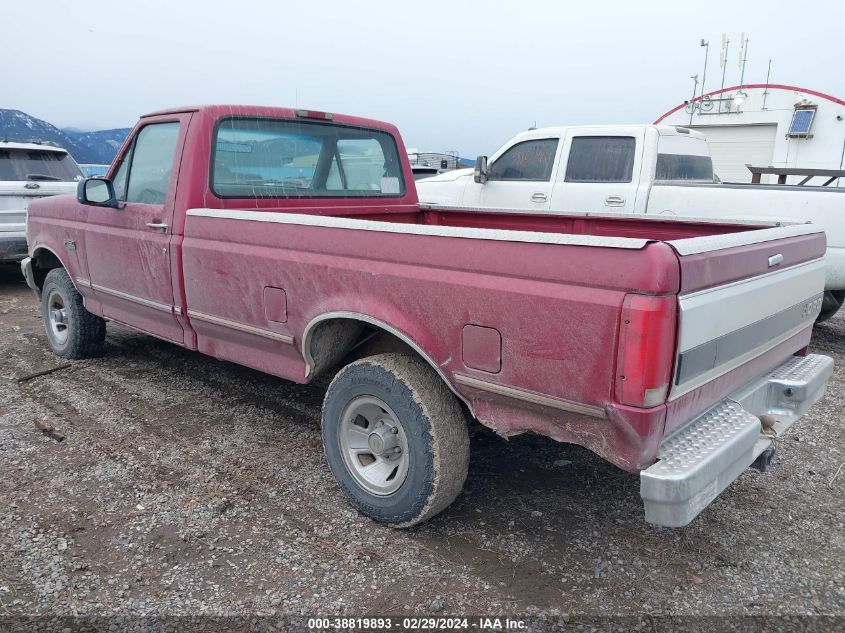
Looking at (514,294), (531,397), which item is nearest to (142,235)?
(514,294)

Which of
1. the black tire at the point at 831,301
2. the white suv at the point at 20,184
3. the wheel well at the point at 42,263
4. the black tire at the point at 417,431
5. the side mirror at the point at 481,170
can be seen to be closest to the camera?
the black tire at the point at 417,431

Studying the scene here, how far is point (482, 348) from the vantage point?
8.08 ft

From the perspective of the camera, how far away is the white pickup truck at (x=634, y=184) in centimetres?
546

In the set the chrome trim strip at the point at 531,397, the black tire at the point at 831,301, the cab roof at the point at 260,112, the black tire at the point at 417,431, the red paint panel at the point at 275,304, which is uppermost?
the cab roof at the point at 260,112

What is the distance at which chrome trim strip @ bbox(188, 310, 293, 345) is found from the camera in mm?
3279

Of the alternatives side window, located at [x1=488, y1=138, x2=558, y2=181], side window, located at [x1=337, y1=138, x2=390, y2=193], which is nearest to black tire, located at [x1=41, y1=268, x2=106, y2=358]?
side window, located at [x1=337, y1=138, x2=390, y2=193]

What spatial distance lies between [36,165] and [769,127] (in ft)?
50.3

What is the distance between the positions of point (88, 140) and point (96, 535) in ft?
35.5

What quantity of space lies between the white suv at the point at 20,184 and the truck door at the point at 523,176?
17.1 ft

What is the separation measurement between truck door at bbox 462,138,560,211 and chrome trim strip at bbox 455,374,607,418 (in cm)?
451

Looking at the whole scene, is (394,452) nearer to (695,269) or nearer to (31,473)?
(695,269)

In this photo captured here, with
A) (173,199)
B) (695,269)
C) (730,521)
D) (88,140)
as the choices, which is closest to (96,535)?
(173,199)

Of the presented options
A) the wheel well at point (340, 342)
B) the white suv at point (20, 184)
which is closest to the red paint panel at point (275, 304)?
the wheel well at point (340, 342)

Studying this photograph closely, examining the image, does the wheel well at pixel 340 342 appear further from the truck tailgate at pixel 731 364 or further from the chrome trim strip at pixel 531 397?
the truck tailgate at pixel 731 364
